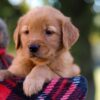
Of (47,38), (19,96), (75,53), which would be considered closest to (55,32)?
(47,38)

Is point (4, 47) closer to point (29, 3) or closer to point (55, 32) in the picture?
point (55, 32)

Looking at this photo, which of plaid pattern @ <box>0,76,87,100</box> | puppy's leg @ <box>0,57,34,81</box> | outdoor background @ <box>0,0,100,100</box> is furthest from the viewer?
outdoor background @ <box>0,0,100,100</box>

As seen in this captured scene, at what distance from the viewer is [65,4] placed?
11703 mm

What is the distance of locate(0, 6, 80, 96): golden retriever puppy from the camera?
378cm

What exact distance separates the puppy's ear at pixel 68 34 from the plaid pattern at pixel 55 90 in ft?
1.47

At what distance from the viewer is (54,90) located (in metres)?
3.54

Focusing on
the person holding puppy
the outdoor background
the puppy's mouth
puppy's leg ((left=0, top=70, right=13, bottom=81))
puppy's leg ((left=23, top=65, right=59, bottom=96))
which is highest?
the puppy's mouth

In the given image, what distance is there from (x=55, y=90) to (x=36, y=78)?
224 mm

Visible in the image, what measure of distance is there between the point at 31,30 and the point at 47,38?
131mm

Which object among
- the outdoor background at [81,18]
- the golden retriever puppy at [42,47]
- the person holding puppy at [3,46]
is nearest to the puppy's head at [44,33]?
the golden retriever puppy at [42,47]

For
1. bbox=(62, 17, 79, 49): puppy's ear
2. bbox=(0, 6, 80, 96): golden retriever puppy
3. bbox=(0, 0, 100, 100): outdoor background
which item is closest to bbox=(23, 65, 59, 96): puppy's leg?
bbox=(0, 6, 80, 96): golden retriever puppy

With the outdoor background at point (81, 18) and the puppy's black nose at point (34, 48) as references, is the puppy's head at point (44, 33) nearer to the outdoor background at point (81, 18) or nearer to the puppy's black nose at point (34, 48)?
the puppy's black nose at point (34, 48)

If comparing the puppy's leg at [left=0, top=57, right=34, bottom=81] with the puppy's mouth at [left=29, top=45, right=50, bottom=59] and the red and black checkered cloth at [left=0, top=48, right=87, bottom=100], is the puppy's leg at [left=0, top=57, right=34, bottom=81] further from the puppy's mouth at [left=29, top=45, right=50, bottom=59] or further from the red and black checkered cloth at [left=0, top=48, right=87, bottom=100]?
the red and black checkered cloth at [left=0, top=48, right=87, bottom=100]

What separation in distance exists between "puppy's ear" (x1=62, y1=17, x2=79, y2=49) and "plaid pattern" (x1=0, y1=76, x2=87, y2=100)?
45 cm
